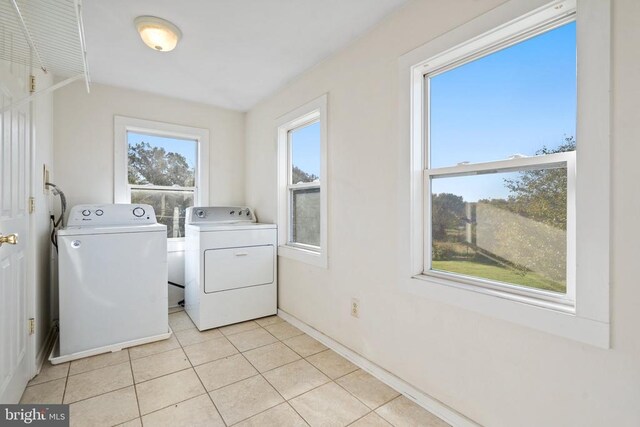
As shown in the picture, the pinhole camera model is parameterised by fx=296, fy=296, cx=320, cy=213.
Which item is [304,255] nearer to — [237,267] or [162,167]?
[237,267]

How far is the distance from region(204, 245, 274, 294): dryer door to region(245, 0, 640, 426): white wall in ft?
0.61

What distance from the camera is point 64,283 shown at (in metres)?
2.16

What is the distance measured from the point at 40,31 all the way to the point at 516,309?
108 inches

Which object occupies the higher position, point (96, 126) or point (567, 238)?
point (96, 126)

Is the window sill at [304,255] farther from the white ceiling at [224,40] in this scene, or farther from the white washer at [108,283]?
the white ceiling at [224,40]

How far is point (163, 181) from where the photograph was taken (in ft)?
10.8

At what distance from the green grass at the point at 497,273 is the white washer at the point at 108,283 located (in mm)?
2217

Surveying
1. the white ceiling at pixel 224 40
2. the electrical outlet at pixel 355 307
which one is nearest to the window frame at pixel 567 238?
the electrical outlet at pixel 355 307

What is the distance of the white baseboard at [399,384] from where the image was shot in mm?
1526

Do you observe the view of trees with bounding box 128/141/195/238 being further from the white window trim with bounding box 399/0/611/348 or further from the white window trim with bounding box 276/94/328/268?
the white window trim with bounding box 399/0/611/348

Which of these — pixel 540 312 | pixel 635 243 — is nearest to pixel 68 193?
pixel 540 312

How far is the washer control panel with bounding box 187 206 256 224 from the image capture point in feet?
10.0

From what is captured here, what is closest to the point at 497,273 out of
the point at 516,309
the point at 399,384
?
the point at 516,309

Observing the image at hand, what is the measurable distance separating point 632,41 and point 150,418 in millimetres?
2663
